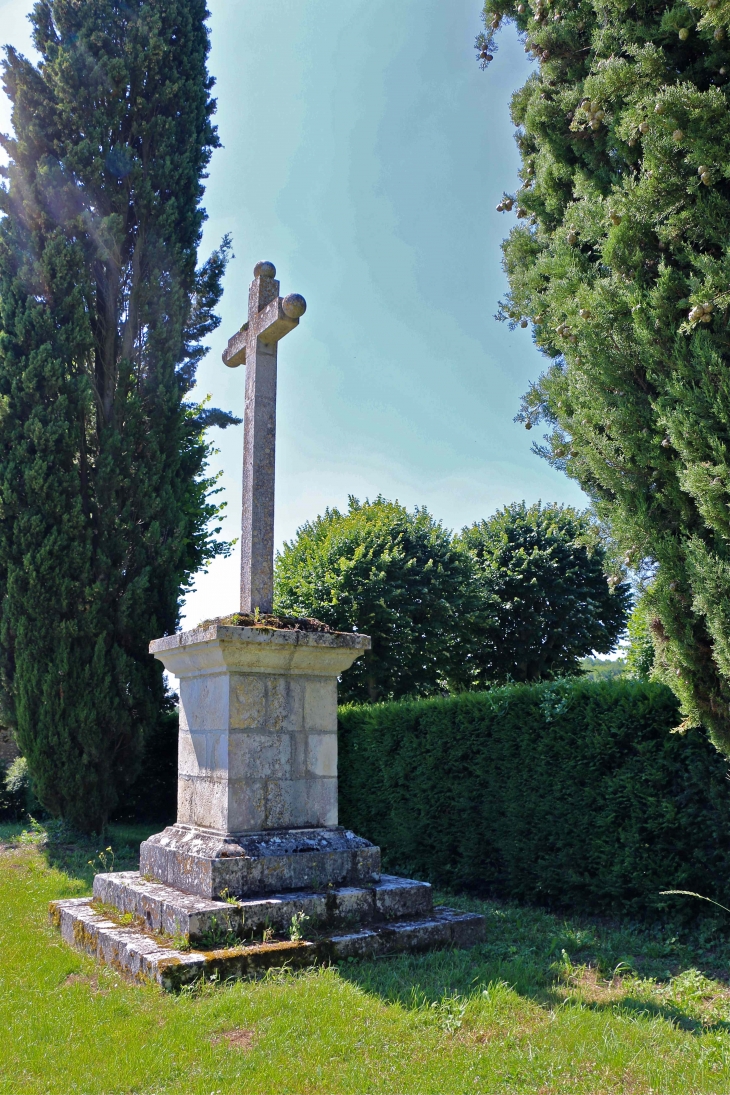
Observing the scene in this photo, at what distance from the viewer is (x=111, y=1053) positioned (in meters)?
3.23

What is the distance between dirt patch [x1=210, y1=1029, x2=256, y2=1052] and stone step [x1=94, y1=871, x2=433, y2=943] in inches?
34.3

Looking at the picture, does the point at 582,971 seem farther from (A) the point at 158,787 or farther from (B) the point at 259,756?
(A) the point at 158,787

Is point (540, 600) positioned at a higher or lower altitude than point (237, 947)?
higher

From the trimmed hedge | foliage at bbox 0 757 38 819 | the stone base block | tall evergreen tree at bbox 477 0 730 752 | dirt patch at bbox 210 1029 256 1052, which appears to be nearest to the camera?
dirt patch at bbox 210 1029 256 1052

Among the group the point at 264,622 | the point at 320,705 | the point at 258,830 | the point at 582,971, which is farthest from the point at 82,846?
the point at 582,971

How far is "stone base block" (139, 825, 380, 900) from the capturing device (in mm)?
4609

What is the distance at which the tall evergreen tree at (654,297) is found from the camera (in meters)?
4.76

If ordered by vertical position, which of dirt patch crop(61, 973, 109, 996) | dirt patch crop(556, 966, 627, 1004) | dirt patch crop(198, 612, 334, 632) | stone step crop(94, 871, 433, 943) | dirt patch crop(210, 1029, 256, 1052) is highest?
dirt patch crop(198, 612, 334, 632)

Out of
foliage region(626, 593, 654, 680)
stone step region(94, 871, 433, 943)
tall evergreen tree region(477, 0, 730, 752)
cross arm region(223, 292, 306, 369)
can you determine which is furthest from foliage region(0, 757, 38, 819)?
tall evergreen tree region(477, 0, 730, 752)

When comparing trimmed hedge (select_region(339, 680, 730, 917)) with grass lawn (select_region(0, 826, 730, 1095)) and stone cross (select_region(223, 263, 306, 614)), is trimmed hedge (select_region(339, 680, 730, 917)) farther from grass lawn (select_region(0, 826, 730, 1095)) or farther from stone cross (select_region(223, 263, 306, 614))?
stone cross (select_region(223, 263, 306, 614))

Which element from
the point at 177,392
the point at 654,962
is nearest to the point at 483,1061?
the point at 654,962

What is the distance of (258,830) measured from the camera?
4941 millimetres

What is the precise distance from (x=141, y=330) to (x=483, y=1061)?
10.5 meters

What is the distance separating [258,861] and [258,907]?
0.29 metres
